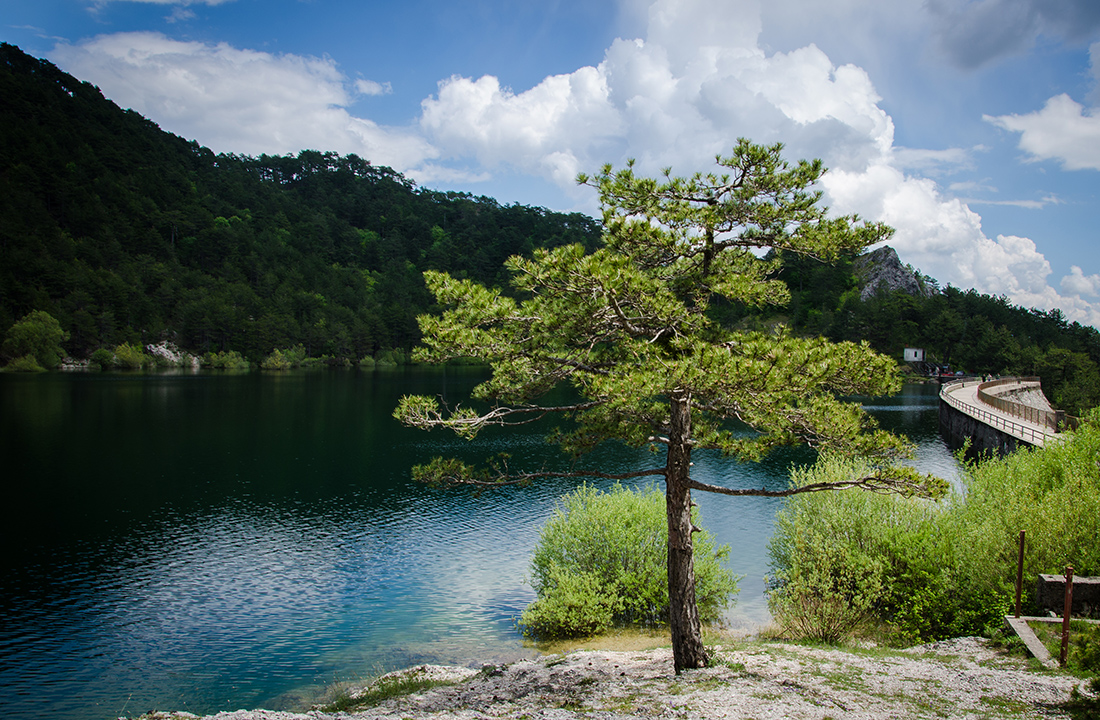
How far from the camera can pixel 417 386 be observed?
86.1 meters

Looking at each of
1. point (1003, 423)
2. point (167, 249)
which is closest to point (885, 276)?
point (1003, 423)

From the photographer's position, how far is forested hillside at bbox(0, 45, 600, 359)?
107250 mm

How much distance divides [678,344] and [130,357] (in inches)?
4657

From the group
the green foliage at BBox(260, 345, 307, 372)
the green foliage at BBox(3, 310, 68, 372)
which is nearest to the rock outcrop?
the green foliage at BBox(260, 345, 307, 372)

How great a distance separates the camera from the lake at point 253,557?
→ 1555 centimetres

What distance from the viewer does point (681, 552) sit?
11367mm

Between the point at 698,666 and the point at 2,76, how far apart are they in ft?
629

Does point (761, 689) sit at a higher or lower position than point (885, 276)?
lower

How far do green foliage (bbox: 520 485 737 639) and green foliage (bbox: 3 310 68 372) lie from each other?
101 metres

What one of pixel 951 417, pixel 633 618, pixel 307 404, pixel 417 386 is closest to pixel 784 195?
pixel 633 618

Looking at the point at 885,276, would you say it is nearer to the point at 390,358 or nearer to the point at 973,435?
the point at 390,358

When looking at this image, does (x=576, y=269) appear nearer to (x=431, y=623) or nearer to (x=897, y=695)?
(x=897, y=695)

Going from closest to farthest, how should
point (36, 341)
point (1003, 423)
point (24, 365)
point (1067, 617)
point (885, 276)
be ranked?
point (1067, 617) < point (1003, 423) < point (24, 365) < point (36, 341) < point (885, 276)

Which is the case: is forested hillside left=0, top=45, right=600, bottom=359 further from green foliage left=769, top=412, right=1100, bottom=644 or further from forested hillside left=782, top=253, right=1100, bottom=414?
green foliage left=769, top=412, right=1100, bottom=644
